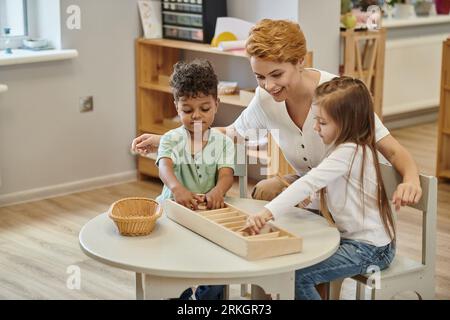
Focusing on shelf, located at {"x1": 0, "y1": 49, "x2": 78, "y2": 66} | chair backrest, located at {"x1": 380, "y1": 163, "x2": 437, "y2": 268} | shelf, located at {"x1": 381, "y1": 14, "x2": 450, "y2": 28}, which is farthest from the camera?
shelf, located at {"x1": 381, "y1": 14, "x2": 450, "y2": 28}

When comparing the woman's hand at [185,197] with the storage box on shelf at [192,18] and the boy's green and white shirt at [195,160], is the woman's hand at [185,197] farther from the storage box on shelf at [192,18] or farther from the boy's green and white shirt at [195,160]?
Result: the storage box on shelf at [192,18]

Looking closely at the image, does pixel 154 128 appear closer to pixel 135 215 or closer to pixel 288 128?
pixel 288 128

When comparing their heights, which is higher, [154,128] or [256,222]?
[256,222]

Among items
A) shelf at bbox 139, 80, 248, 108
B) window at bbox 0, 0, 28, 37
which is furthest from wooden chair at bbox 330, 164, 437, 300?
window at bbox 0, 0, 28, 37

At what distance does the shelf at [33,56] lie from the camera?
155 inches

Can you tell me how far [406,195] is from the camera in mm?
2162

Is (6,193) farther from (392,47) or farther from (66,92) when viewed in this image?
(392,47)

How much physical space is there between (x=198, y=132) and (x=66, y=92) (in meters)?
1.93

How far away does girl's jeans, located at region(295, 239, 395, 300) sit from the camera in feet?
7.10

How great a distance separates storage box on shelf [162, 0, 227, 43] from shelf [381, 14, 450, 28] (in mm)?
1459

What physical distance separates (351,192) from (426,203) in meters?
0.20

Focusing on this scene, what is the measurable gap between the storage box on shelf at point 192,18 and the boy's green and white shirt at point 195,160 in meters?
1.91

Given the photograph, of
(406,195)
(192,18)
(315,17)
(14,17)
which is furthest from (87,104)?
(406,195)

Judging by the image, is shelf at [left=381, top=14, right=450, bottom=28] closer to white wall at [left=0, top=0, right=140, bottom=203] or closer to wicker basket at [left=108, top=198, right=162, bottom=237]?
white wall at [left=0, top=0, right=140, bottom=203]
